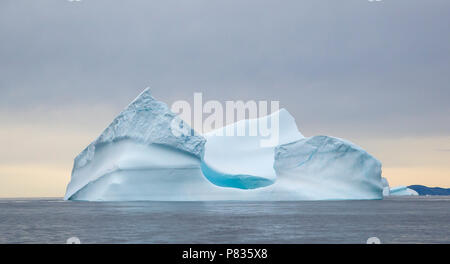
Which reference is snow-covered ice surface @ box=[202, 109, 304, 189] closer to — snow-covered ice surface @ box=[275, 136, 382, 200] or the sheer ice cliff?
the sheer ice cliff

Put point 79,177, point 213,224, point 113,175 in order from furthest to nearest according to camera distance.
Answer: point 79,177 < point 113,175 < point 213,224

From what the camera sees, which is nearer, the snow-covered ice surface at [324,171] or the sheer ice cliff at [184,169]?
the sheer ice cliff at [184,169]

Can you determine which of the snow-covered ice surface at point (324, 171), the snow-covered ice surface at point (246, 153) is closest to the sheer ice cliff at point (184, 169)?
the snow-covered ice surface at point (324, 171)

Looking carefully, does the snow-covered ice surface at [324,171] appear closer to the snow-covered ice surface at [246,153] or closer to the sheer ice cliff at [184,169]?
the sheer ice cliff at [184,169]

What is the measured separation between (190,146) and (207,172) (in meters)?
6.97

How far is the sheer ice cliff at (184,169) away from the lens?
2694cm

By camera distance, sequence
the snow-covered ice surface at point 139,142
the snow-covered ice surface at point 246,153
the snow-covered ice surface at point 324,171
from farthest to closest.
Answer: the snow-covered ice surface at point 246,153
the snow-covered ice surface at point 324,171
the snow-covered ice surface at point 139,142

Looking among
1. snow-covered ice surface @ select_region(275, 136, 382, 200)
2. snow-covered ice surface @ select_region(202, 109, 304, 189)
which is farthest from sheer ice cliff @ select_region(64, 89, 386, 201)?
snow-covered ice surface @ select_region(202, 109, 304, 189)

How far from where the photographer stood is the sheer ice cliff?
26938mm

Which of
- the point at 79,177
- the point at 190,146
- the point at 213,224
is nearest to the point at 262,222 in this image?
the point at 213,224

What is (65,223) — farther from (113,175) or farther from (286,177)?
(286,177)

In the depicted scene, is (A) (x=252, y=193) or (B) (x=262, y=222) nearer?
(B) (x=262, y=222)

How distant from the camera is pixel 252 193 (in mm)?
30750

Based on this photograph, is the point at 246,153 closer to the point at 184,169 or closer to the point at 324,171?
the point at 324,171
